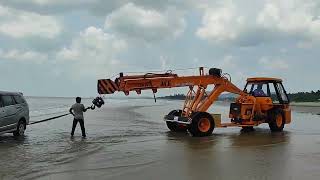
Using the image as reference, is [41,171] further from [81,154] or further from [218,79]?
[218,79]

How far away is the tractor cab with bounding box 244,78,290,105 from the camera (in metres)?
22.8

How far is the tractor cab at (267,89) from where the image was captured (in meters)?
22.8

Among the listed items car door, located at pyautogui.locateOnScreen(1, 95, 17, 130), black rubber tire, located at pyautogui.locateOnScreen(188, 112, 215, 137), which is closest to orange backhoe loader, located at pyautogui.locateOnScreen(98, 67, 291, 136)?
black rubber tire, located at pyautogui.locateOnScreen(188, 112, 215, 137)

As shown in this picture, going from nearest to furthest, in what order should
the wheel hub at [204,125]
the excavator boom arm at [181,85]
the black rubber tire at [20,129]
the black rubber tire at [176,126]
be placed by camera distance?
the black rubber tire at [20,129] → the excavator boom arm at [181,85] → the wheel hub at [204,125] → the black rubber tire at [176,126]

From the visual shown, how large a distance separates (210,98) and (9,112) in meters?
8.06

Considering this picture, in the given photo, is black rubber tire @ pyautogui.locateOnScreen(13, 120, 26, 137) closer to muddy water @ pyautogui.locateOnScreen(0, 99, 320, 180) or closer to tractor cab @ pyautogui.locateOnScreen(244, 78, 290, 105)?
muddy water @ pyautogui.locateOnScreen(0, 99, 320, 180)

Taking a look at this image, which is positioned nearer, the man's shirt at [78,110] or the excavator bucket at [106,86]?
the excavator bucket at [106,86]

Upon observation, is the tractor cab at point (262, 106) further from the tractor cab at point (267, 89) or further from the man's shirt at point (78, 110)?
the man's shirt at point (78, 110)

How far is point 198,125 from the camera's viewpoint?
773 inches

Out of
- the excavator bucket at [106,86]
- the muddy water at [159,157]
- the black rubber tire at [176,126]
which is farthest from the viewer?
the black rubber tire at [176,126]

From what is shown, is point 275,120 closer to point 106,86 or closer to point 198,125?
point 198,125

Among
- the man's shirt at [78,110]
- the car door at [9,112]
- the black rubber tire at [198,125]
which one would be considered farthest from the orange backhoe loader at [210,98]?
the car door at [9,112]

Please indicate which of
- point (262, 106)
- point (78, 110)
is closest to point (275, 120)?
point (262, 106)

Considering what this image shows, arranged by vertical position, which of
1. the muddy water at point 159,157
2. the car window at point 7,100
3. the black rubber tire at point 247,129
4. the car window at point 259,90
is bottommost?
the muddy water at point 159,157
